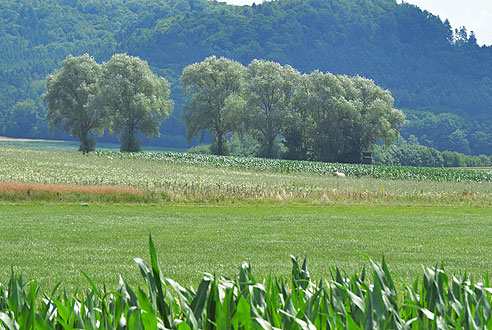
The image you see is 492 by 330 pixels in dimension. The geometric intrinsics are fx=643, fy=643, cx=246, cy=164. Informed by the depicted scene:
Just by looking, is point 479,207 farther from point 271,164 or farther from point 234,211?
point 271,164

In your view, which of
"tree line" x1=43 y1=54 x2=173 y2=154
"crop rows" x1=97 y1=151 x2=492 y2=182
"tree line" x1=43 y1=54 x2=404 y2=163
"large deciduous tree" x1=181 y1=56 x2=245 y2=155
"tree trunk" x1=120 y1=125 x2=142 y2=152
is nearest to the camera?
"crop rows" x1=97 y1=151 x2=492 y2=182

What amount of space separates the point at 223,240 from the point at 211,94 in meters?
62.1

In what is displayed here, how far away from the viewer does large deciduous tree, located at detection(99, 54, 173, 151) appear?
70.4m

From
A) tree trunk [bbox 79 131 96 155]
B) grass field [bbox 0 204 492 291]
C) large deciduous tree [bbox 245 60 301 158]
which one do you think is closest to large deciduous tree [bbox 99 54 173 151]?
tree trunk [bbox 79 131 96 155]

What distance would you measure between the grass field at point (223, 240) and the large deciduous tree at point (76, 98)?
5293cm

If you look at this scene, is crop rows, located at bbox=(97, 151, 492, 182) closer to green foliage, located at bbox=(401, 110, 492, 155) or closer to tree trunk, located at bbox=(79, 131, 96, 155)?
tree trunk, located at bbox=(79, 131, 96, 155)

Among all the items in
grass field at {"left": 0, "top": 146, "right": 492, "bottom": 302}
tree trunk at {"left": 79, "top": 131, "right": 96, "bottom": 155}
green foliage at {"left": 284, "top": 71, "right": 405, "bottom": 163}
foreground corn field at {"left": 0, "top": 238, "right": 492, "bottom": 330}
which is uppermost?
green foliage at {"left": 284, "top": 71, "right": 405, "bottom": 163}

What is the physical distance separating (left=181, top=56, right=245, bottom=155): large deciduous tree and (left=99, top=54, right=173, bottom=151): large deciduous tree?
10.5 ft

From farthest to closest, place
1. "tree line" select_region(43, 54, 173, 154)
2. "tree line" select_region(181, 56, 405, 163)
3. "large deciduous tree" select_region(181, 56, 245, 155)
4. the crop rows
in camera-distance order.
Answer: "large deciduous tree" select_region(181, 56, 245, 155) < "tree line" select_region(43, 54, 173, 154) < "tree line" select_region(181, 56, 405, 163) < the crop rows

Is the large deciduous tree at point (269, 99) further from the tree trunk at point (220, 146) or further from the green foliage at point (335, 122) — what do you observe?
the tree trunk at point (220, 146)

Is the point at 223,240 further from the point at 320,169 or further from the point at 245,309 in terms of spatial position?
the point at 320,169

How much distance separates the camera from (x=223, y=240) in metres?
14.8

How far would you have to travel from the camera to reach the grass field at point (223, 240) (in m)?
10.7

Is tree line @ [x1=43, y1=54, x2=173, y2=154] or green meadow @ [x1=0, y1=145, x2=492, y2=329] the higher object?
tree line @ [x1=43, y1=54, x2=173, y2=154]
